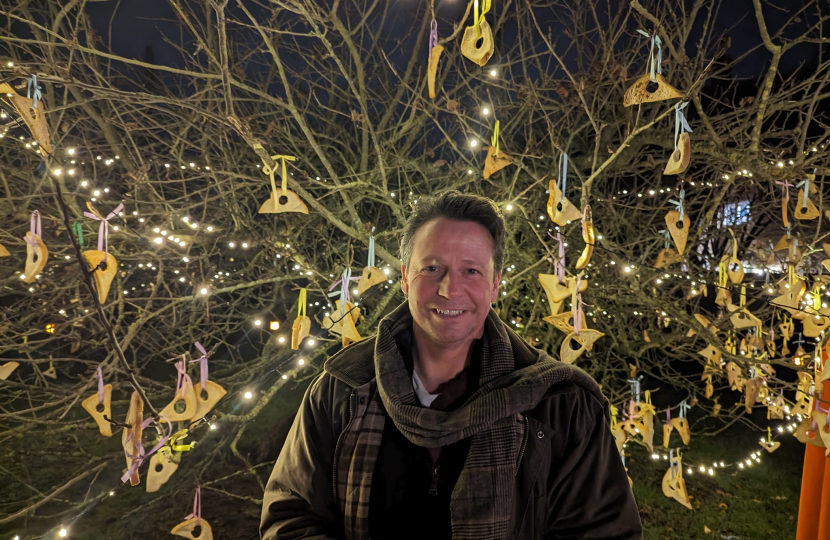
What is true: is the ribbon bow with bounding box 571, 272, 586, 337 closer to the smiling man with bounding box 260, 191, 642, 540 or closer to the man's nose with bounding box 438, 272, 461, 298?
the smiling man with bounding box 260, 191, 642, 540

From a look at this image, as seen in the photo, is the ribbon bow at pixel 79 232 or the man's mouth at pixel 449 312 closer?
the man's mouth at pixel 449 312

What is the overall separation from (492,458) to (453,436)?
111mm

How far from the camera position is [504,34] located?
3.19 m

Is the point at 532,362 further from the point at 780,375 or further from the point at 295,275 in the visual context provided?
the point at 780,375

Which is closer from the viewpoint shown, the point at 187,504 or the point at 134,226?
the point at 134,226

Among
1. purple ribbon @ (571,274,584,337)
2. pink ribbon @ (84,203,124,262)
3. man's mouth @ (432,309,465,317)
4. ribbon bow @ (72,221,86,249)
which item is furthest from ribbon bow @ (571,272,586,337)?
ribbon bow @ (72,221,86,249)

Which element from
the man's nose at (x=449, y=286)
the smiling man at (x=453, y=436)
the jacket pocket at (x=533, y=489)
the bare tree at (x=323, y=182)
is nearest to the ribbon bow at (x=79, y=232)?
the bare tree at (x=323, y=182)

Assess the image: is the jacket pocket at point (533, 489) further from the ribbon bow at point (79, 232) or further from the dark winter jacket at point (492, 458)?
the ribbon bow at point (79, 232)

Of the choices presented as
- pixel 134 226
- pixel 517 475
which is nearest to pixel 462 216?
pixel 517 475

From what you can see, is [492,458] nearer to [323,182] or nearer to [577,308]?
[577,308]

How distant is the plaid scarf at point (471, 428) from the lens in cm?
114

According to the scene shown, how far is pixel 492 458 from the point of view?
1162mm

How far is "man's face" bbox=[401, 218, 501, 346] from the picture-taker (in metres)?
1.32

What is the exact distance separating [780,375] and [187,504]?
7.45 metres
